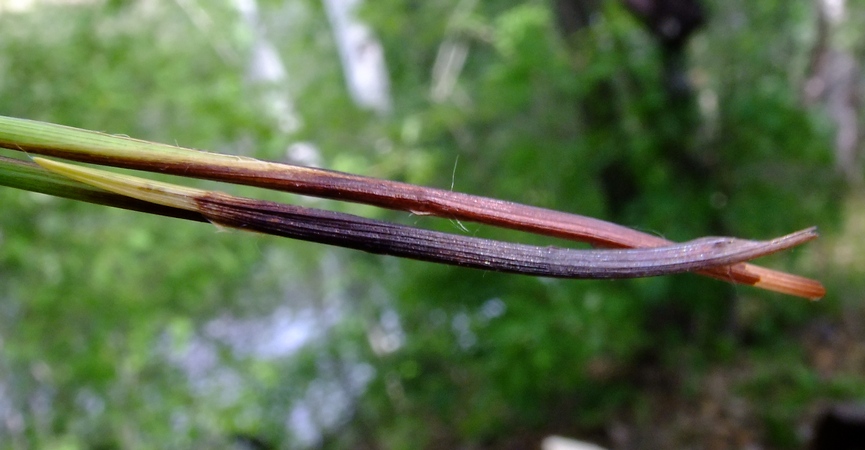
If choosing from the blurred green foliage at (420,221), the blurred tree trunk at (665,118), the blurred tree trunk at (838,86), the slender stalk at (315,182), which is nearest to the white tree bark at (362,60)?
the blurred green foliage at (420,221)

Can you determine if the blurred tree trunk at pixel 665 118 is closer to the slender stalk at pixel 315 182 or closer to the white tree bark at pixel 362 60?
the white tree bark at pixel 362 60

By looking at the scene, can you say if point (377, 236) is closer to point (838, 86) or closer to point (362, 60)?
point (362, 60)

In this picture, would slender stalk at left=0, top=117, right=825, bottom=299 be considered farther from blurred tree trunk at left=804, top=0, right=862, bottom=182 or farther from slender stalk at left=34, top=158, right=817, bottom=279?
blurred tree trunk at left=804, top=0, right=862, bottom=182

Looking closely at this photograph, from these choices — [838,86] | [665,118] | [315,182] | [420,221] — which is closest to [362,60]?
[665,118]

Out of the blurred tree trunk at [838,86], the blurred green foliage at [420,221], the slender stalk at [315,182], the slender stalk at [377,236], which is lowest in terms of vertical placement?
the slender stalk at [377,236]

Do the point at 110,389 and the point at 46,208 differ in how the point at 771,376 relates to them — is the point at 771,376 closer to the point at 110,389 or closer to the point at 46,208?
the point at 110,389

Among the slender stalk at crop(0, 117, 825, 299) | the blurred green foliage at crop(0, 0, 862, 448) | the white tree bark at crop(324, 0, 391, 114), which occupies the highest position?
the white tree bark at crop(324, 0, 391, 114)

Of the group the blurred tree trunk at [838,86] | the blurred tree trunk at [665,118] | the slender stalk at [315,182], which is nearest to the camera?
the slender stalk at [315,182]

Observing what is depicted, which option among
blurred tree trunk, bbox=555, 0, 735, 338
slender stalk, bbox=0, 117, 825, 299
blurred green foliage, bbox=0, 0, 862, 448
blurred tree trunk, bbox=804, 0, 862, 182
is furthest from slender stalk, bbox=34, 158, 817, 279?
blurred tree trunk, bbox=804, 0, 862, 182
